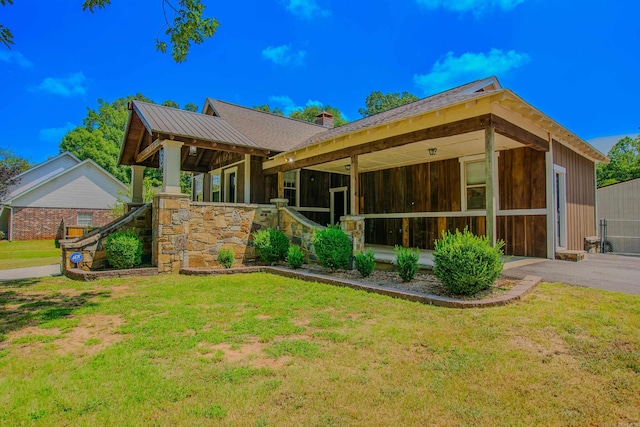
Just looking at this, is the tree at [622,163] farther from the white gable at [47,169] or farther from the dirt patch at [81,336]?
the white gable at [47,169]

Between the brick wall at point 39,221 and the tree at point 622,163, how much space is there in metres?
35.5

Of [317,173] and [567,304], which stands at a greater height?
[317,173]

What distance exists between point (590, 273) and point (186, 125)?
1011 cm

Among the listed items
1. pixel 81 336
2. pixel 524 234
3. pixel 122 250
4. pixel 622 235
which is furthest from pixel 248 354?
pixel 622 235

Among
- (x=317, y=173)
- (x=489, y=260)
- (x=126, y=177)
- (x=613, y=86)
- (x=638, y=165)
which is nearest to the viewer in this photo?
(x=489, y=260)

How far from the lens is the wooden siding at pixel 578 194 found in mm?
8867

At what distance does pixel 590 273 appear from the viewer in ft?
19.9

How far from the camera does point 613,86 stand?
20.7m

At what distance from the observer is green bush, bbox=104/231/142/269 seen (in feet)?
25.2

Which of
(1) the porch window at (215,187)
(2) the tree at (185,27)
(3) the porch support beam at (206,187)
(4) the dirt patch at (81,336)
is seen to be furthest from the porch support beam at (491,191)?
(3) the porch support beam at (206,187)

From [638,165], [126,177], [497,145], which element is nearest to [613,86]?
[638,165]

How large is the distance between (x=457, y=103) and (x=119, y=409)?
6049 mm

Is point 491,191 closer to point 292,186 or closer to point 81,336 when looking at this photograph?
point 81,336

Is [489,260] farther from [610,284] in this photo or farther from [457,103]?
[457,103]
